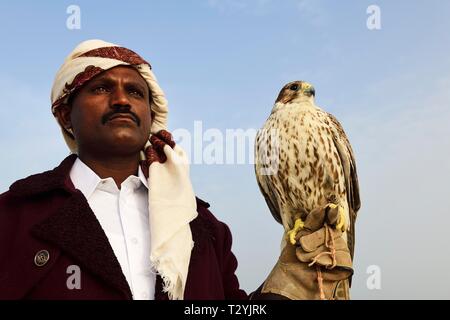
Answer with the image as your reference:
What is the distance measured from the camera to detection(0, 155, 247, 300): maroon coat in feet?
6.11

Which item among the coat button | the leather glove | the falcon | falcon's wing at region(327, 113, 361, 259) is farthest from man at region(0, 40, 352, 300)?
falcon's wing at region(327, 113, 361, 259)

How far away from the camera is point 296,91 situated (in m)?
4.00

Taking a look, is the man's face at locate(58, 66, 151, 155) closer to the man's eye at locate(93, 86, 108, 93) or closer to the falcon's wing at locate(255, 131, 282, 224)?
the man's eye at locate(93, 86, 108, 93)

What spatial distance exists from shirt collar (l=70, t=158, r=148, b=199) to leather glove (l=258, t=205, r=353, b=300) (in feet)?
3.81

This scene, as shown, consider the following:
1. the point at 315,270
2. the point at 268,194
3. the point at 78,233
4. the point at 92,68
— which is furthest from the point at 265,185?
the point at 78,233

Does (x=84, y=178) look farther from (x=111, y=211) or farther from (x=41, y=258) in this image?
(x=41, y=258)

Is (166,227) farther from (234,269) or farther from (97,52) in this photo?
(97,52)

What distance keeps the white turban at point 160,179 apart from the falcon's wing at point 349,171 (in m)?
1.82

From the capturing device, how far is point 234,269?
2.46 meters

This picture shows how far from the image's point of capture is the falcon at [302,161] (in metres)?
3.66

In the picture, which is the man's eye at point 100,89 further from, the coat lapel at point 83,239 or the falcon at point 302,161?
the falcon at point 302,161

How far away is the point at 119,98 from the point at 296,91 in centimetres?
212

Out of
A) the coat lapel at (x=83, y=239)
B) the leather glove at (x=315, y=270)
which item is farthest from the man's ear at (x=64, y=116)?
the leather glove at (x=315, y=270)

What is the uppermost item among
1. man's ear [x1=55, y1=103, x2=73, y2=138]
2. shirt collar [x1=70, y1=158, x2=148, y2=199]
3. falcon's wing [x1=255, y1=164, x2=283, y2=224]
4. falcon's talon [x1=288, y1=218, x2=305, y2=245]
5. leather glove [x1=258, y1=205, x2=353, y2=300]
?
man's ear [x1=55, y1=103, x2=73, y2=138]
